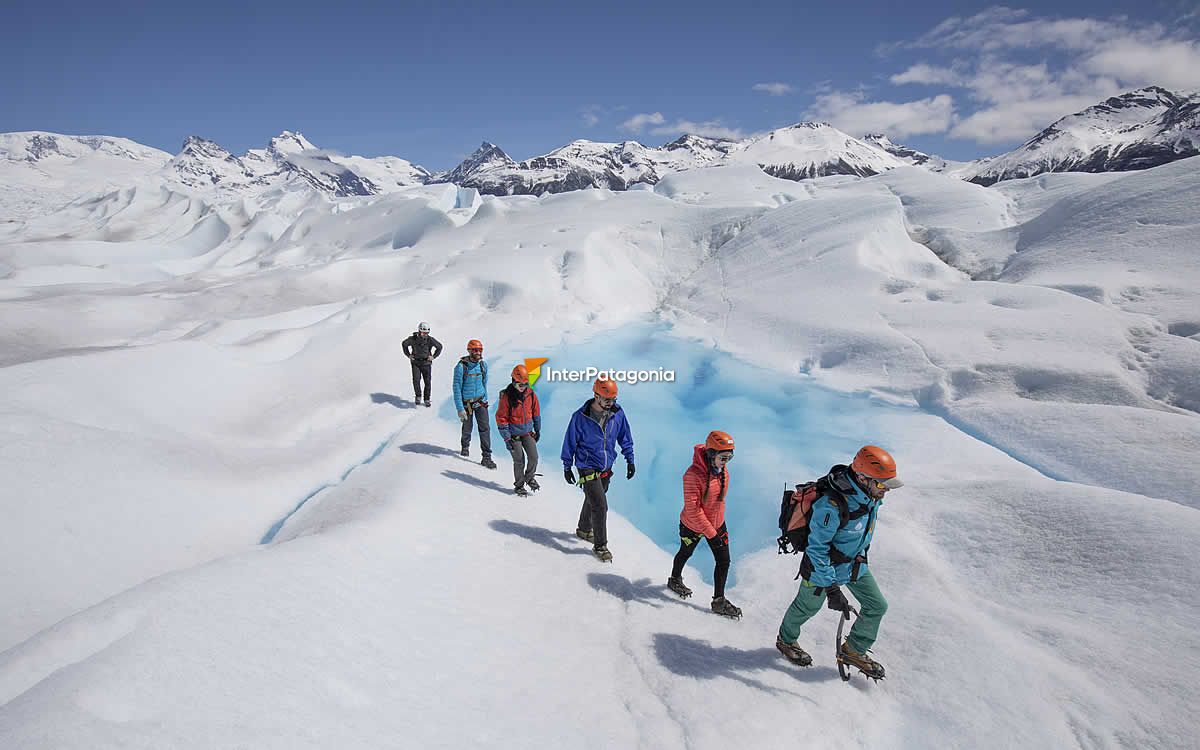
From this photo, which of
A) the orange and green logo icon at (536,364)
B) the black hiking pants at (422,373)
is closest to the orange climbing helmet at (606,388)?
the black hiking pants at (422,373)

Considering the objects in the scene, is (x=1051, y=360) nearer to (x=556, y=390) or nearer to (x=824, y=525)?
(x=824, y=525)

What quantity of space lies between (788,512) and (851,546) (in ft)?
1.63

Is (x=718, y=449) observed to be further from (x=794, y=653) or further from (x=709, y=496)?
(x=794, y=653)

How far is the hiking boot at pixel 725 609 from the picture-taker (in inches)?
206

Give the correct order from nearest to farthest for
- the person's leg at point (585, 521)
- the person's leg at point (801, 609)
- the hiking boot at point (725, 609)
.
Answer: the person's leg at point (801, 609)
the hiking boot at point (725, 609)
the person's leg at point (585, 521)

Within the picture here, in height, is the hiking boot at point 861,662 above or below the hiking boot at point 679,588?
above

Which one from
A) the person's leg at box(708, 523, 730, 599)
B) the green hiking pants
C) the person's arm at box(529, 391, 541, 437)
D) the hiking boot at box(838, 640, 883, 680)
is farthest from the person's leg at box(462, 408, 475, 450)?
the hiking boot at box(838, 640, 883, 680)

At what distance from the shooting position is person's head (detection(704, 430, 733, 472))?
15.2 feet

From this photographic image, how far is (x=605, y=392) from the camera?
546 cm

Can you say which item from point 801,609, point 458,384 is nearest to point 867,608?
point 801,609

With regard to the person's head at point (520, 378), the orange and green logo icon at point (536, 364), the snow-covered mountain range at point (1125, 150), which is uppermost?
the snow-covered mountain range at point (1125, 150)

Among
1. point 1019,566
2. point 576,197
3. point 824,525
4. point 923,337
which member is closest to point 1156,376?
point 923,337

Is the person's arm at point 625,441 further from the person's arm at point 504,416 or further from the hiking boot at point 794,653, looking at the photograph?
the hiking boot at point 794,653

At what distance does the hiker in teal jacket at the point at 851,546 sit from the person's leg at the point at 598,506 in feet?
7.55
